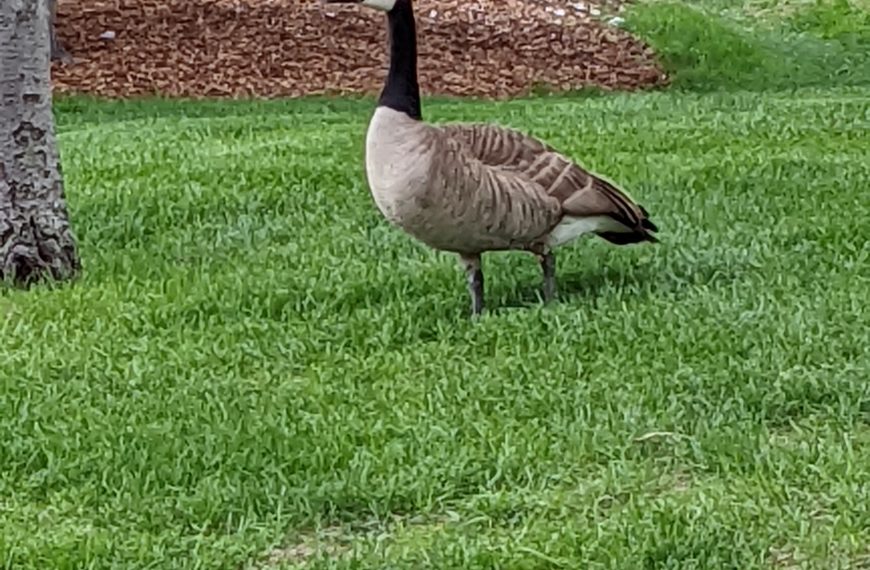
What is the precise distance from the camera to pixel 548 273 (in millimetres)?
6551

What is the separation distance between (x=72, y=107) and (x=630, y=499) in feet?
37.4

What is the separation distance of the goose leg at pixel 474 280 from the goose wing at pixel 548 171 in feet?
1.29

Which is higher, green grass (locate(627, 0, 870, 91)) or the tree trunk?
the tree trunk

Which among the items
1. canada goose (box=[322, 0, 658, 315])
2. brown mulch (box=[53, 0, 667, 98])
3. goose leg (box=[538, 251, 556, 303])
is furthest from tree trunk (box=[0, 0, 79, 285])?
brown mulch (box=[53, 0, 667, 98])

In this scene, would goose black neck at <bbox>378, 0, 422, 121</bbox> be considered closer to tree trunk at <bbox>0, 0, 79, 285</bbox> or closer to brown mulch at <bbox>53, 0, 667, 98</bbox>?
tree trunk at <bbox>0, 0, 79, 285</bbox>

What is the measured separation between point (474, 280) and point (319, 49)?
36.6 ft

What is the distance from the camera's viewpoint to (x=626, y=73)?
55.2 ft

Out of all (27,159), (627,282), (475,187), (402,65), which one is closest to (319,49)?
(27,159)

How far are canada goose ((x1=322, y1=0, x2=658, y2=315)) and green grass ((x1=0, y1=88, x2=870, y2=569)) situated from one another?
304 mm

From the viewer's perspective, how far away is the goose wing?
6.34m

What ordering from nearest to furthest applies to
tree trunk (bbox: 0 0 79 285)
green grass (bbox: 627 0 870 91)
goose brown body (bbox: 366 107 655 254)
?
goose brown body (bbox: 366 107 655 254), tree trunk (bbox: 0 0 79 285), green grass (bbox: 627 0 870 91)

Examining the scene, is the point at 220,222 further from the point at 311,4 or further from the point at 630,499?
the point at 311,4

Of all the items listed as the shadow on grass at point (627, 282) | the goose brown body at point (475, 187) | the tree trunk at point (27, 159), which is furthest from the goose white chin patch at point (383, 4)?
the tree trunk at point (27, 159)

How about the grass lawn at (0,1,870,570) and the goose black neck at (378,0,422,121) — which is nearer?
the grass lawn at (0,1,870,570)
